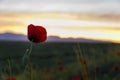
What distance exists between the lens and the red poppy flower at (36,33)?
4.71 m

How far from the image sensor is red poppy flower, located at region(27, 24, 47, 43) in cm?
471

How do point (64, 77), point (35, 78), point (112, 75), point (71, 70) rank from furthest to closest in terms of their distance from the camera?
1. point (71, 70)
2. point (64, 77)
3. point (112, 75)
4. point (35, 78)

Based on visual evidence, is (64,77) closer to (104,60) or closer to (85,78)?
(104,60)

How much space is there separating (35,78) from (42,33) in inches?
82.6

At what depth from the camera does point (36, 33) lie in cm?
483

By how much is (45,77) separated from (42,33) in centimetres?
483

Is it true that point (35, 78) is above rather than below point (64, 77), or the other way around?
above

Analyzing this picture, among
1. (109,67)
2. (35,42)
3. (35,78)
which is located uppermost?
(35,42)

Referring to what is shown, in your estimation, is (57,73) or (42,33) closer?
(42,33)

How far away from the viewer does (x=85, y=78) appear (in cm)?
586

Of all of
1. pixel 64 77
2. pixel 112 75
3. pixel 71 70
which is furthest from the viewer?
pixel 71 70

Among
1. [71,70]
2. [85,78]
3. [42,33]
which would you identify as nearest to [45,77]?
[71,70]

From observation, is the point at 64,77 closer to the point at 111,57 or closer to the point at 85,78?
the point at 111,57

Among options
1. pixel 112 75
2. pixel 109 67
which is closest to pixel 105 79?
pixel 112 75
